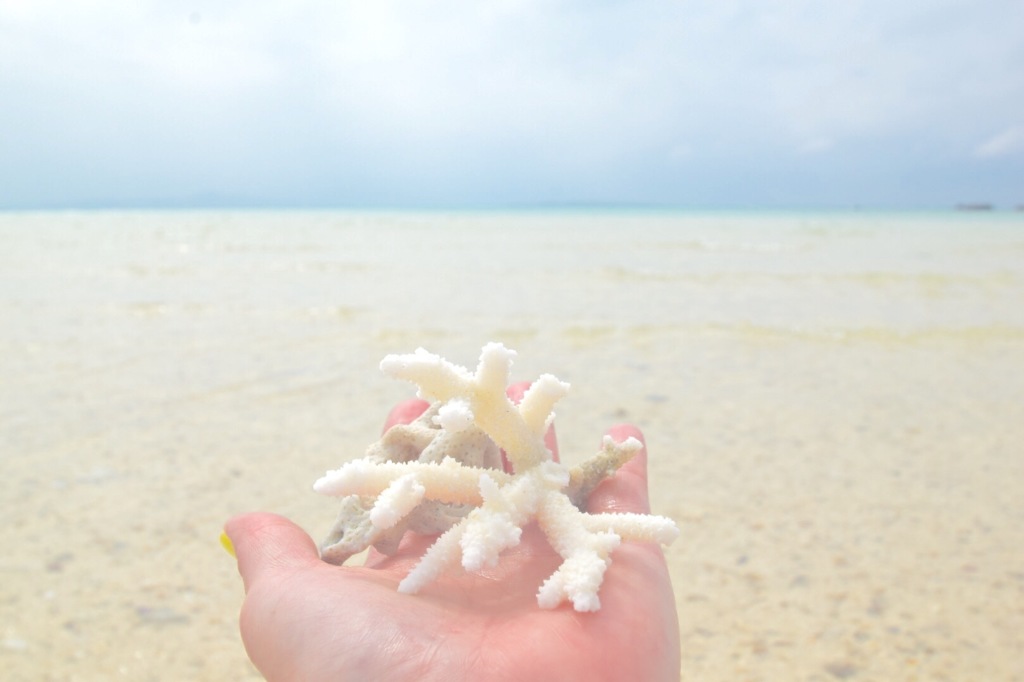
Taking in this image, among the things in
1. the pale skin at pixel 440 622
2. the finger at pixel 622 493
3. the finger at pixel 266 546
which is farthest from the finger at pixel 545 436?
the finger at pixel 266 546

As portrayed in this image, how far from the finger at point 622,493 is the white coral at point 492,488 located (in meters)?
0.06

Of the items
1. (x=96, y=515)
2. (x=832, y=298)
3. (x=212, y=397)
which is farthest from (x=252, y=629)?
(x=832, y=298)

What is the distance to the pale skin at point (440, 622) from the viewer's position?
5.22ft

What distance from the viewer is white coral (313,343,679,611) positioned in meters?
1.75

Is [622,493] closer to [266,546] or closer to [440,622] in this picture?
[440,622]

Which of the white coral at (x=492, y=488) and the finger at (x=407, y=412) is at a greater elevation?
the white coral at (x=492, y=488)

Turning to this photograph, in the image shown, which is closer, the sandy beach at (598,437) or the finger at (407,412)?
the sandy beach at (598,437)

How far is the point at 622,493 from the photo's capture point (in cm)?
229

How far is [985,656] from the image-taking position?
8.86 ft

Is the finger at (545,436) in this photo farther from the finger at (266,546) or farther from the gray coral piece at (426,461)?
the finger at (266,546)

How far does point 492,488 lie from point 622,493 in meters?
0.57

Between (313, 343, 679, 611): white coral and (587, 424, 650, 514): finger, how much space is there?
56 millimetres

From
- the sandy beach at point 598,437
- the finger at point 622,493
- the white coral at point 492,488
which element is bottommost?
the sandy beach at point 598,437

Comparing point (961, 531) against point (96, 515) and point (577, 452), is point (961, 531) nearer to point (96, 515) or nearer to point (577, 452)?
point (577, 452)
